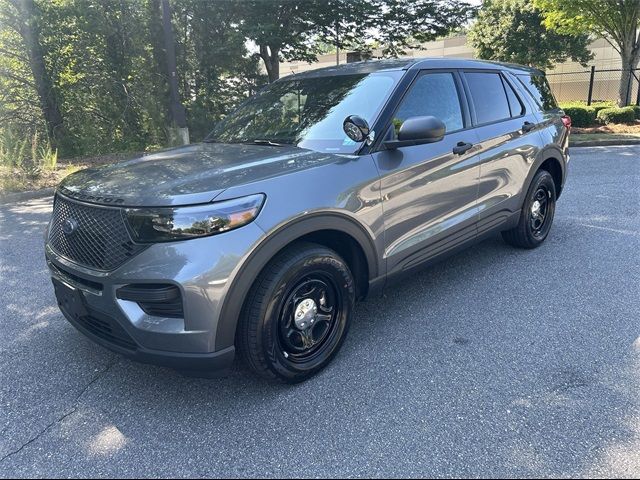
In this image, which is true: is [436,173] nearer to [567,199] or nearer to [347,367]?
[347,367]

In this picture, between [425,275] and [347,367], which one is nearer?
[347,367]

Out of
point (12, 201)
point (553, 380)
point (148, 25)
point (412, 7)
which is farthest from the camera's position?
point (412, 7)

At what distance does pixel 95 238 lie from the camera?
2553mm

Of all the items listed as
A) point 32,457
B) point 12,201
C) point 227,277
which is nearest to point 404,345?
point 227,277

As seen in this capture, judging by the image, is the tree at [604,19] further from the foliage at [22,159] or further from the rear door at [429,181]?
the foliage at [22,159]

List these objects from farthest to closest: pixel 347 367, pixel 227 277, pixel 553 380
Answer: pixel 347 367 → pixel 553 380 → pixel 227 277

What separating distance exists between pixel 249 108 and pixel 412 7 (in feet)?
46.0

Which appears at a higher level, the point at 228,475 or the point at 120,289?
the point at 120,289

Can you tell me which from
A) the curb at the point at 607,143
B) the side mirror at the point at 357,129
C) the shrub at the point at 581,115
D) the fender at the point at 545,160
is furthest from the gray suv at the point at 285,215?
the shrub at the point at 581,115

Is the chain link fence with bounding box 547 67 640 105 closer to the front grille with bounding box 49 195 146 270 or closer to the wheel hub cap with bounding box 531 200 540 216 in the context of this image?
the wheel hub cap with bounding box 531 200 540 216

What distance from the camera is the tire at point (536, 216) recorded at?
474cm

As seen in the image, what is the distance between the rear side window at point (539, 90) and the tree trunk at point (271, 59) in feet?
36.8

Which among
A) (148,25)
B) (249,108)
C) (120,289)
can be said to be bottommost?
(120,289)

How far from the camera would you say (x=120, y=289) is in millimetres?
2412
